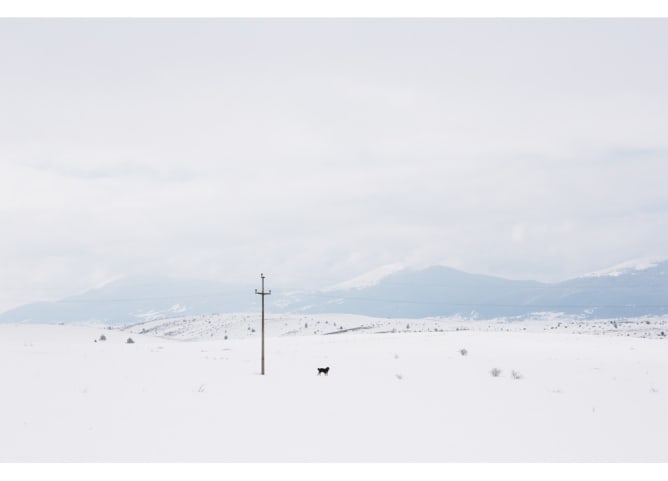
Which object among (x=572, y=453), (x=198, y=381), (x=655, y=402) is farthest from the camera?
(x=198, y=381)

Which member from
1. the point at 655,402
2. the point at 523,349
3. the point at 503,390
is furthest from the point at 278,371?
the point at 523,349

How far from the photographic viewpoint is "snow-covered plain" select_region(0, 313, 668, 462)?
12.3 metres

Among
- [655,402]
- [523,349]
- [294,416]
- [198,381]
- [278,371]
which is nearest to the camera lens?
[294,416]

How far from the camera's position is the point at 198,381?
20344mm

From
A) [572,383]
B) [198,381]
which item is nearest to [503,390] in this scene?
[572,383]

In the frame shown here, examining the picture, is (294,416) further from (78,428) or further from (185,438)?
(78,428)

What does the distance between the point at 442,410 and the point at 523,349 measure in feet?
63.7

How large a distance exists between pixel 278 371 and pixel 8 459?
1274 centimetres

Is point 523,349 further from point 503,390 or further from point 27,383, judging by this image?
point 27,383

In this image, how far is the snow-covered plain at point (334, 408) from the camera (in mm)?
12289

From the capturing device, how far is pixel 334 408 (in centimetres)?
1619

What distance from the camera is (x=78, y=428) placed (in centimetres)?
1347

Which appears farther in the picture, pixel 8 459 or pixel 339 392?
pixel 339 392

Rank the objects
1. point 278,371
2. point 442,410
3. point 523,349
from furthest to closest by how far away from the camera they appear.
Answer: point 523,349
point 278,371
point 442,410
